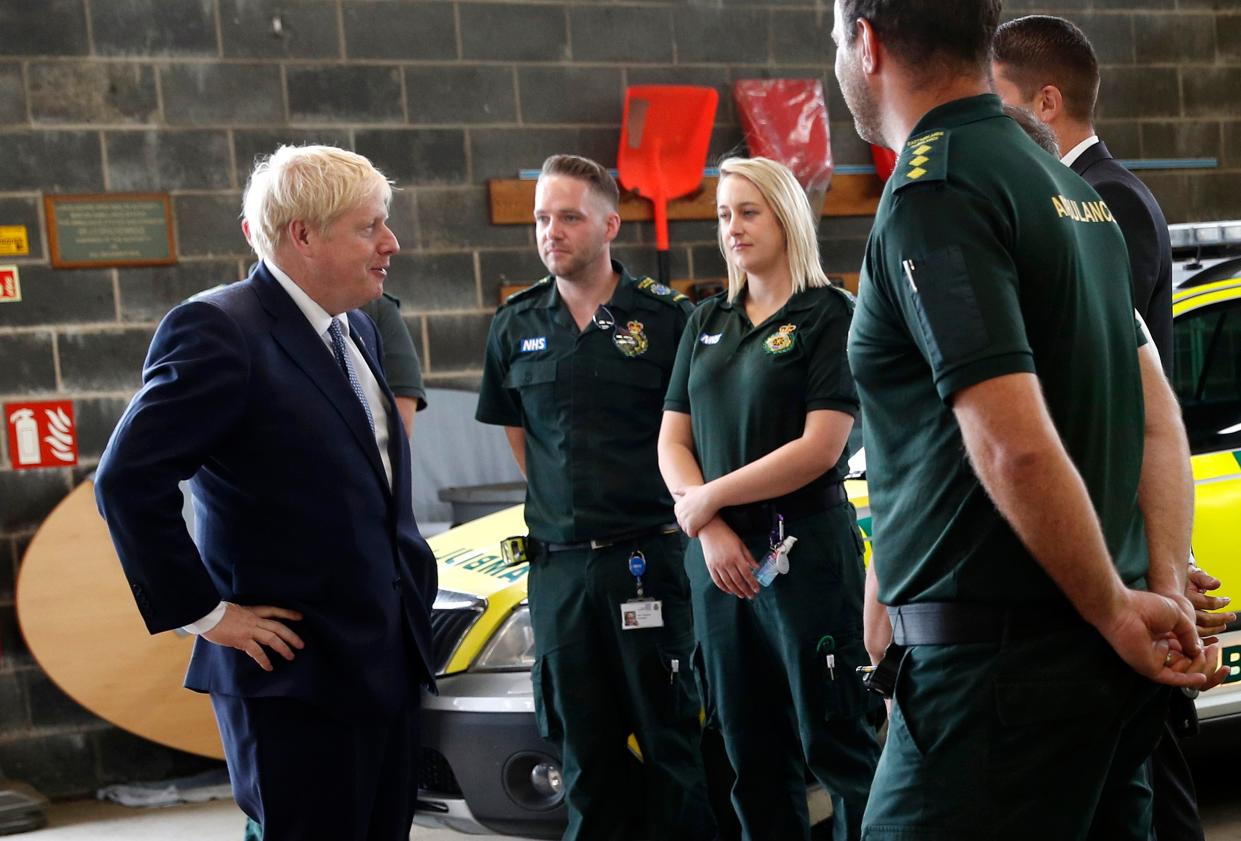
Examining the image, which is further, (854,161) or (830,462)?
(854,161)

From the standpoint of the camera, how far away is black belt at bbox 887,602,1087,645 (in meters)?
1.47

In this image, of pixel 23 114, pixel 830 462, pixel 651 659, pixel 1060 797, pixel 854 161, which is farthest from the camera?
pixel 854 161

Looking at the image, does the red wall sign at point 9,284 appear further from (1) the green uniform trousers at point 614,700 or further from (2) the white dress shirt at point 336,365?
(2) the white dress shirt at point 336,365

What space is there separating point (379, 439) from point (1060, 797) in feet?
4.23

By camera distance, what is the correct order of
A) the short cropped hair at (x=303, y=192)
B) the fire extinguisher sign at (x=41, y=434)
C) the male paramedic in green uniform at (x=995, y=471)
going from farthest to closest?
the fire extinguisher sign at (x=41, y=434) < the short cropped hair at (x=303, y=192) < the male paramedic in green uniform at (x=995, y=471)

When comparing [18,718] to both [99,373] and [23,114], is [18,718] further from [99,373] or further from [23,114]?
[23,114]

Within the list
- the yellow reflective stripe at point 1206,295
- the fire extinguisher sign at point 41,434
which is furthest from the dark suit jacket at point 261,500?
the fire extinguisher sign at point 41,434

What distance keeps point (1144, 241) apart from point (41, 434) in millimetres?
4042

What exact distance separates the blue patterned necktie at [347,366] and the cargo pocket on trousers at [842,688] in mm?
1140

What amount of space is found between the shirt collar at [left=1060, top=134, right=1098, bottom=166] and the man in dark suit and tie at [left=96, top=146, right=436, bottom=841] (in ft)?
4.04

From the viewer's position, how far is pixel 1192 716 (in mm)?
1642

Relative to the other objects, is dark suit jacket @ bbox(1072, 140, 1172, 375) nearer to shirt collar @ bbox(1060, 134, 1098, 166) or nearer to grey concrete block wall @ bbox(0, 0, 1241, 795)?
shirt collar @ bbox(1060, 134, 1098, 166)

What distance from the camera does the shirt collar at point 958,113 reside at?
1.53 metres

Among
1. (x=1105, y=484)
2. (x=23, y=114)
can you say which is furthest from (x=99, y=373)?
(x=1105, y=484)
